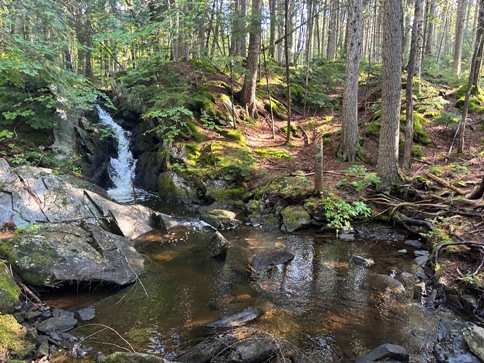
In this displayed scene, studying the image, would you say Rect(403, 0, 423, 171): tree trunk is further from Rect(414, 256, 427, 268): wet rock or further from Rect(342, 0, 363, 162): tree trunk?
Rect(414, 256, 427, 268): wet rock

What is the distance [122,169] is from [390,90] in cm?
1239

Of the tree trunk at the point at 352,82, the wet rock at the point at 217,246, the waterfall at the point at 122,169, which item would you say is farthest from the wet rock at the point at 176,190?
the tree trunk at the point at 352,82

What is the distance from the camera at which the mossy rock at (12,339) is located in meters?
3.86

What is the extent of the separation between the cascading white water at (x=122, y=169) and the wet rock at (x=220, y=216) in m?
3.71

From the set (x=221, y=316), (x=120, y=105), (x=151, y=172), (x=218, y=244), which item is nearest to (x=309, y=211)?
(x=218, y=244)

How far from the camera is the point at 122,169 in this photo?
51.0 feet

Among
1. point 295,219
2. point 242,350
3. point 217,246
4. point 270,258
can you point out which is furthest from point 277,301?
Answer: point 295,219

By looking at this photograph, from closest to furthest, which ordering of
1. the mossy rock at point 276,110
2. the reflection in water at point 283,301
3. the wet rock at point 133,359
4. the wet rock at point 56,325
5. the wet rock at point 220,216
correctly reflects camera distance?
the wet rock at point 133,359
the wet rock at point 56,325
the reflection in water at point 283,301
the wet rock at point 220,216
the mossy rock at point 276,110

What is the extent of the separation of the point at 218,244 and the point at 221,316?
2917 millimetres

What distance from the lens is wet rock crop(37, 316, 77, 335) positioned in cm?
464

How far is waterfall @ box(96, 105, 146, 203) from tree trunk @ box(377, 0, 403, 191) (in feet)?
30.8

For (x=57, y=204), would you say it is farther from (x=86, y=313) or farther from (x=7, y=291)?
(x=86, y=313)

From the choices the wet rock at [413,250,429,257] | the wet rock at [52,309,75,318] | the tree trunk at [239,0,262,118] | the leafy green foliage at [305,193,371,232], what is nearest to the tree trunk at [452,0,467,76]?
the tree trunk at [239,0,262,118]

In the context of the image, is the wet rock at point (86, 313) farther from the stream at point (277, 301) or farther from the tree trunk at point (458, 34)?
the tree trunk at point (458, 34)
